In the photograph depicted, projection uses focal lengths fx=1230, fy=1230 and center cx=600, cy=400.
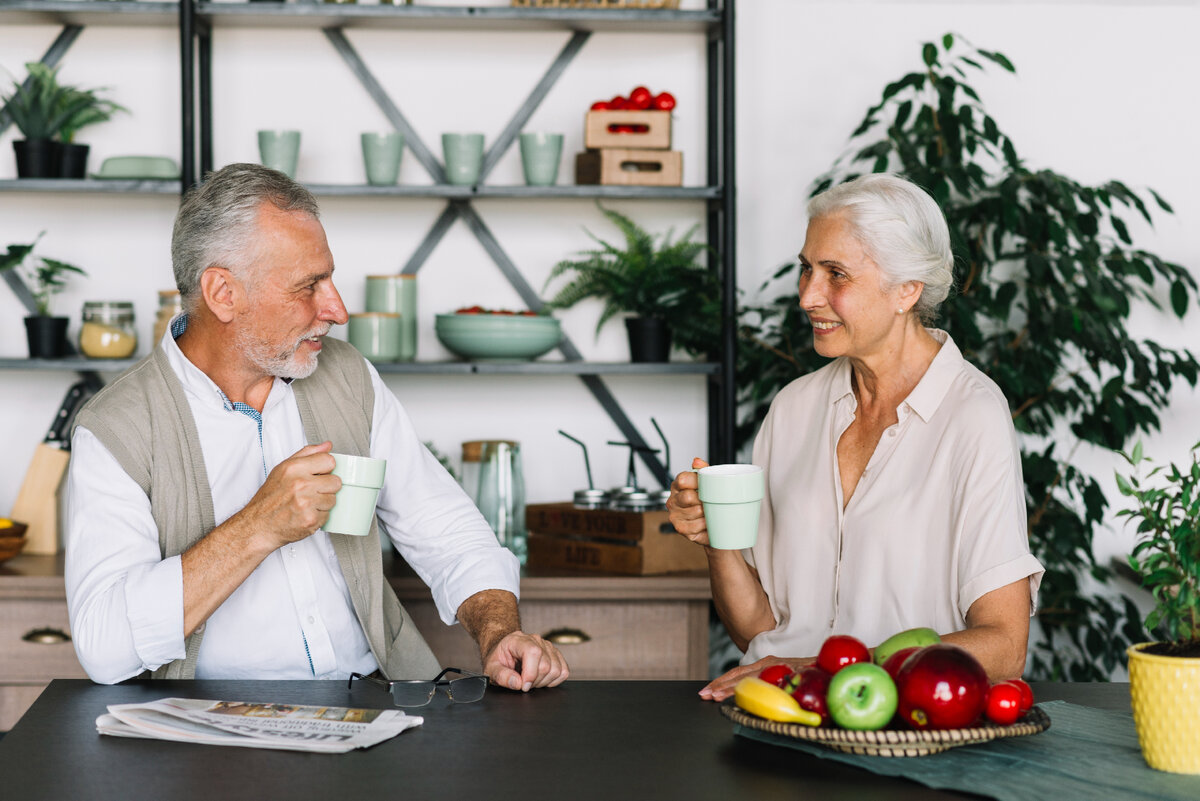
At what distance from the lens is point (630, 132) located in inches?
129

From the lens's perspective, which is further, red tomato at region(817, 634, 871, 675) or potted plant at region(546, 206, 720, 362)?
potted plant at region(546, 206, 720, 362)

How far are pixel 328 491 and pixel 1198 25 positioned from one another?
306 centimetres

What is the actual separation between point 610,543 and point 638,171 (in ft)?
3.28

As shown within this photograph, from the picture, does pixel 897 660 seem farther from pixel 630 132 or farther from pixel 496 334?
pixel 630 132

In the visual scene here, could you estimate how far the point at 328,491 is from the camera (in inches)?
67.0

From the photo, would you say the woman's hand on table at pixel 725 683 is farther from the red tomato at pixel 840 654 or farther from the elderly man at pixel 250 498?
the elderly man at pixel 250 498

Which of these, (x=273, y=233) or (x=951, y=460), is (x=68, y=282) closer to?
(x=273, y=233)

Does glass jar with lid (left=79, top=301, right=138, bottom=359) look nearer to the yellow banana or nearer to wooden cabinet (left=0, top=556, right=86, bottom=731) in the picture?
wooden cabinet (left=0, top=556, right=86, bottom=731)

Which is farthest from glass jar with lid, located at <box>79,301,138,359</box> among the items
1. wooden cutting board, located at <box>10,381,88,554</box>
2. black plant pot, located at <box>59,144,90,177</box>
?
black plant pot, located at <box>59,144,90,177</box>

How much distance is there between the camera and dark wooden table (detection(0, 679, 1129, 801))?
1243 mm

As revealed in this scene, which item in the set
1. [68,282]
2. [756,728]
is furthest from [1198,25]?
[68,282]

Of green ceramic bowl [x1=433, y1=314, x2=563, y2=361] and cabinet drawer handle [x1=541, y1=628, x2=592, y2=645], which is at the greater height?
green ceramic bowl [x1=433, y1=314, x2=563, y2=361]

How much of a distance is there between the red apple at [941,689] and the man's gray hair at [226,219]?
1331mm

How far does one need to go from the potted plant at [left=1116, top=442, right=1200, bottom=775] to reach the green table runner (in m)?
0.03
